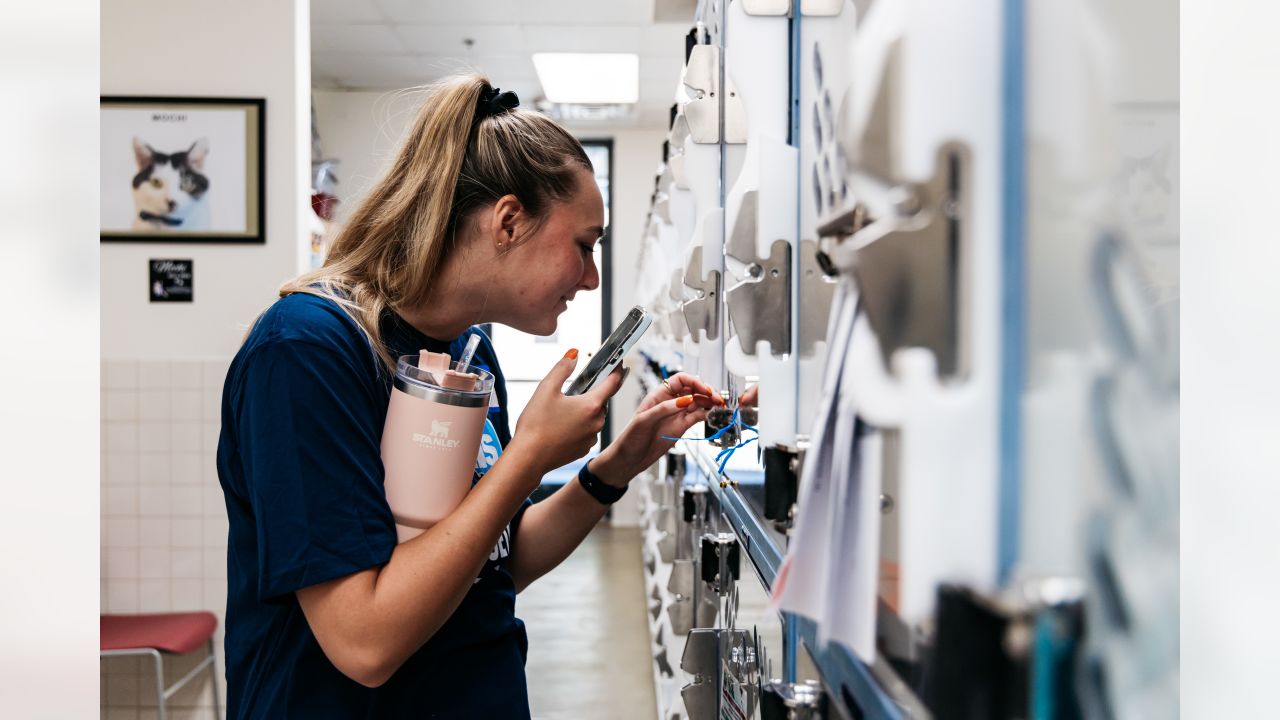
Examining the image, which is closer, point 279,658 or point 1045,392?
point 1045,392

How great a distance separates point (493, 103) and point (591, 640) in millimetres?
3106

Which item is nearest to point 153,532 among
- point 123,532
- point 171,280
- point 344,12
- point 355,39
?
point 123,532

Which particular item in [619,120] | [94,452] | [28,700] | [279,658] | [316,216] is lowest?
[279,658]

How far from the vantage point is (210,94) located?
2805mm

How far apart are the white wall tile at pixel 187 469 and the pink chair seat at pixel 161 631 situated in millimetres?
422

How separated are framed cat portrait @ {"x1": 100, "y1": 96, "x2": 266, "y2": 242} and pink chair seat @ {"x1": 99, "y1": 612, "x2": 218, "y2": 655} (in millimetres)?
1206

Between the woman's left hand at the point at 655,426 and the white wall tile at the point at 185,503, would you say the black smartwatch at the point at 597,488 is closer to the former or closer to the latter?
the woman's left hand at the point at 655,426

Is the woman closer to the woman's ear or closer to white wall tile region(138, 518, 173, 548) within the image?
the woman's ear

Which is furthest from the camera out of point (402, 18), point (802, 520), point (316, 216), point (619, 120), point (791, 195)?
point (619, 120)

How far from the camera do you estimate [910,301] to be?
37 cm

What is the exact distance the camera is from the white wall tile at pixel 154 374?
284 centimetres

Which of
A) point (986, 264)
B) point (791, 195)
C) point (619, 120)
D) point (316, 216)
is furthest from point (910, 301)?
point (619, 120)

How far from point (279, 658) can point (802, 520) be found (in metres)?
0.75

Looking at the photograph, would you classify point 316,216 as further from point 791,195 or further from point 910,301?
point 910,301
